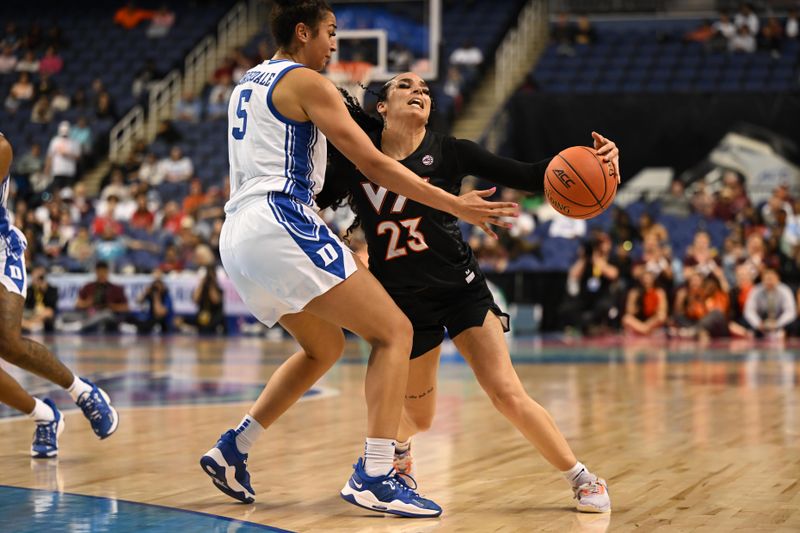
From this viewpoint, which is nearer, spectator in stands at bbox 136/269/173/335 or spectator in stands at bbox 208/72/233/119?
spectator in stands at bbox 136/269/173/335

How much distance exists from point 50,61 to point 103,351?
13.3 meters

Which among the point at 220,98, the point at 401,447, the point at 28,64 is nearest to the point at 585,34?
the point at 220,98

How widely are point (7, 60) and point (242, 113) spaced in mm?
22713

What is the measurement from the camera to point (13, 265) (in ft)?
19.1

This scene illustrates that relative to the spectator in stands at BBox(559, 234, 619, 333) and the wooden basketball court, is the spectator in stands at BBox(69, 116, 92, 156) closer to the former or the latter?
the spectator in stands at BBox(559, 234, 619, 333)

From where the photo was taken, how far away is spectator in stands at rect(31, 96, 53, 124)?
24.0 meters

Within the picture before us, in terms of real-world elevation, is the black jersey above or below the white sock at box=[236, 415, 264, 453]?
above

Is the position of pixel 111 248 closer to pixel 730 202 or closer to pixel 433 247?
pixel 730 202

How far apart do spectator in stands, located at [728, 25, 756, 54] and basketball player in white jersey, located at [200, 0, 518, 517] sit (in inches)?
727

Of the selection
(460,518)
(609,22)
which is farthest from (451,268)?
(609,22)

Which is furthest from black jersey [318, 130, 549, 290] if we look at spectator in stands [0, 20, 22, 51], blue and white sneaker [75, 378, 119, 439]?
spectator in stands [0, 20, 22, 51]

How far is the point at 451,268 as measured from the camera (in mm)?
4902

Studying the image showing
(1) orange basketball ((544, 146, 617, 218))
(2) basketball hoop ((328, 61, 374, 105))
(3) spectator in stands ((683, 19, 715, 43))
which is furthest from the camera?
(3) spectator in stands ((683, 19, 715, 43))

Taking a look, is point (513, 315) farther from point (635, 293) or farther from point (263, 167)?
point (263, 167)
